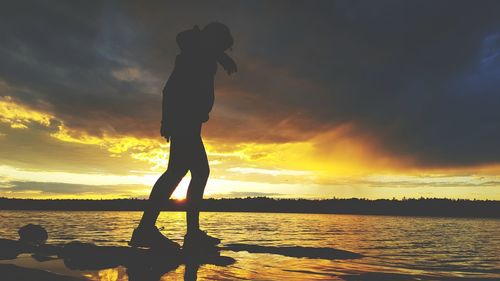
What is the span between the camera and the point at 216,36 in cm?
659

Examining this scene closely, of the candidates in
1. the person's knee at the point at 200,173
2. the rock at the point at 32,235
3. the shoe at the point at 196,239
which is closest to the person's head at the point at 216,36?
the person's knee at the point at 200,173

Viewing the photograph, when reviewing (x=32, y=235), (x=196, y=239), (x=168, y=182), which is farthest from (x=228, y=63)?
(x=32, y=235)

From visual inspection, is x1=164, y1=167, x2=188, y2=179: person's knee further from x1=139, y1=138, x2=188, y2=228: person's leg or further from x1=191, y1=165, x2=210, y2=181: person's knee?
x1=191, y1=165, x2=210, y2=181: person's knee

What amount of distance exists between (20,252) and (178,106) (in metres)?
4.45

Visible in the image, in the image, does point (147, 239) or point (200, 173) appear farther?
point (200, 173)

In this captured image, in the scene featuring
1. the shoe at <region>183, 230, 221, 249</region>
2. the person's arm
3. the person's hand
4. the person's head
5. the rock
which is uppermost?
the person's head

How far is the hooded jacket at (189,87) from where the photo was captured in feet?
20.1

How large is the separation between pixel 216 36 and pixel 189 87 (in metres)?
1.06

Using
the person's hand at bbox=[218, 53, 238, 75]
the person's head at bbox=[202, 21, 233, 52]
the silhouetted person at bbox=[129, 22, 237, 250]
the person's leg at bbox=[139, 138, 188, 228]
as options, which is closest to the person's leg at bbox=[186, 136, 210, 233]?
the silhouetted person at bbox=[129, 22, 237, 250]

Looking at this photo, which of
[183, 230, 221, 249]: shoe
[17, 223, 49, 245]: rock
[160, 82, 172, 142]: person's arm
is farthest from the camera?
[17, 223, 49, 245]: rock

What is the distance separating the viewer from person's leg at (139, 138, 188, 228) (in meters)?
5.94

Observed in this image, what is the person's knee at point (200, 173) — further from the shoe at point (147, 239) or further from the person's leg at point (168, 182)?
the shoe at point (147, 239)

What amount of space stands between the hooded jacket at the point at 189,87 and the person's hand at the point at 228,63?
1.19 feet

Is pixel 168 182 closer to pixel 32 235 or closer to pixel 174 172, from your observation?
pixel 174 172
